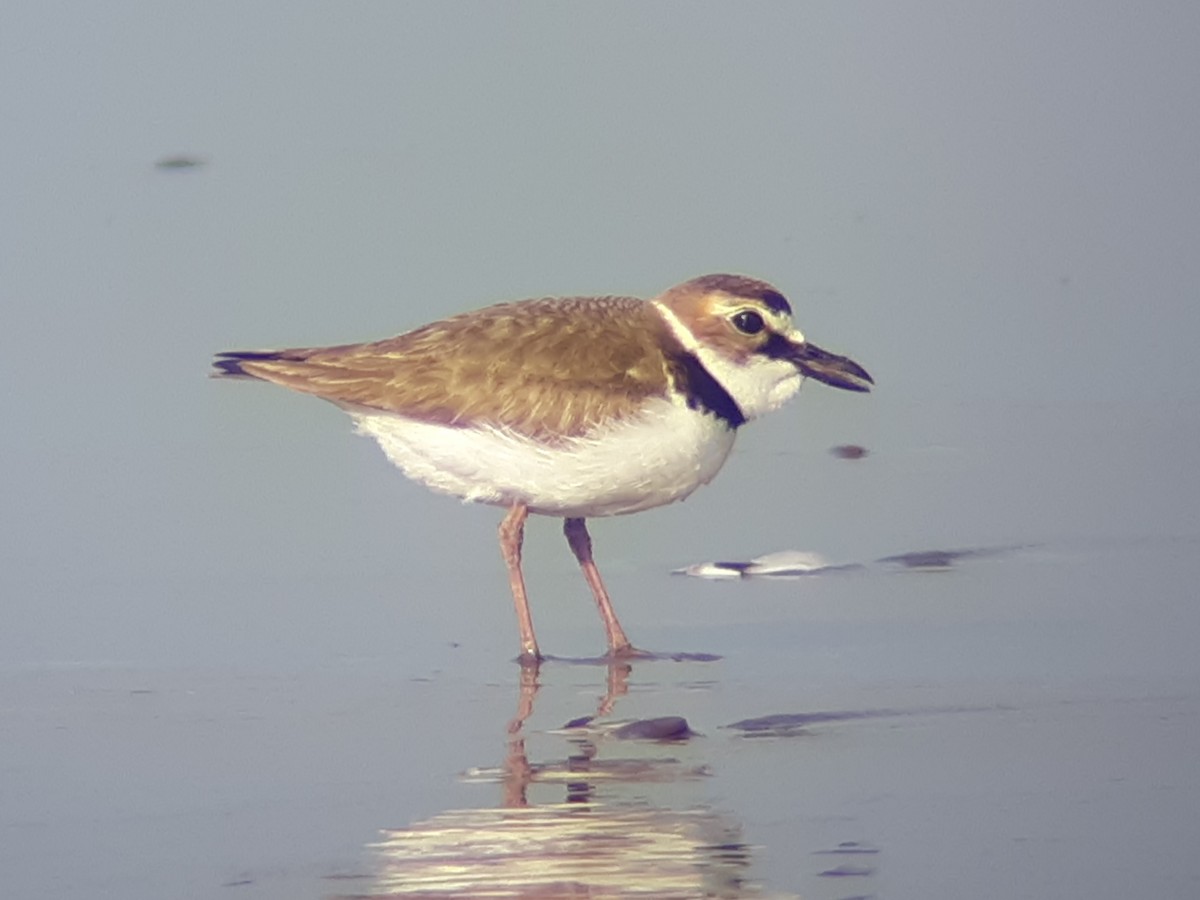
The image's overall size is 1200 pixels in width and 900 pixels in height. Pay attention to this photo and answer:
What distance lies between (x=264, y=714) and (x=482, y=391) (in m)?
1.42

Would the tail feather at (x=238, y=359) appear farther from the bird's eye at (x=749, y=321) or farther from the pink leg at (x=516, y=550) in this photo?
the bird's eye at (x=749, y=321)

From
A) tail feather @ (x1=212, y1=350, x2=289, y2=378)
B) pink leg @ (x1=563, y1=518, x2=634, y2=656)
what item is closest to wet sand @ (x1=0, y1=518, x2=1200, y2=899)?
pink leg @ (x1=563, y1=518, x2=634, y2=656)

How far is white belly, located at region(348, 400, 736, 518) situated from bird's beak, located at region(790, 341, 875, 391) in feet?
1.31

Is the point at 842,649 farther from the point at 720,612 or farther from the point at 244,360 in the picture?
the point at 244,360

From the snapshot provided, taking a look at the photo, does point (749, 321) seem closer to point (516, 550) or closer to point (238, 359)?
point (516, 550)

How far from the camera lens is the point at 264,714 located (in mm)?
5430

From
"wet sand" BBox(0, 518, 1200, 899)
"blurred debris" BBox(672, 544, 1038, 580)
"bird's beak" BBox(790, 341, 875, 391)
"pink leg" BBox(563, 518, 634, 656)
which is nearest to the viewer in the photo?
"wet sand" BBox(0, 518, 1200, 899)

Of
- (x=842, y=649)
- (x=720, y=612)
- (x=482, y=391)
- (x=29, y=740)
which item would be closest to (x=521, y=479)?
(x=482, y=391)

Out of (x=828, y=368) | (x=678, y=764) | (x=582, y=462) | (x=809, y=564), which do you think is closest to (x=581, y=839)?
(x=678, y=764)

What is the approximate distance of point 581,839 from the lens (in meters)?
4.33

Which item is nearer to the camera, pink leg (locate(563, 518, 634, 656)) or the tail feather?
pink leg (locate(563, 518, 634, 656))

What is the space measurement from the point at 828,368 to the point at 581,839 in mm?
2740

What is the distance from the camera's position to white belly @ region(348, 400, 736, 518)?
630 cm

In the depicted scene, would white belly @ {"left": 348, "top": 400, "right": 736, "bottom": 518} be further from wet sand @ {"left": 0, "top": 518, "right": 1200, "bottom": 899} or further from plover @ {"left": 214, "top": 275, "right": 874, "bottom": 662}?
wet sand @ {"left": 0, "top": 518, "right": 1200, "bottom": 899}
